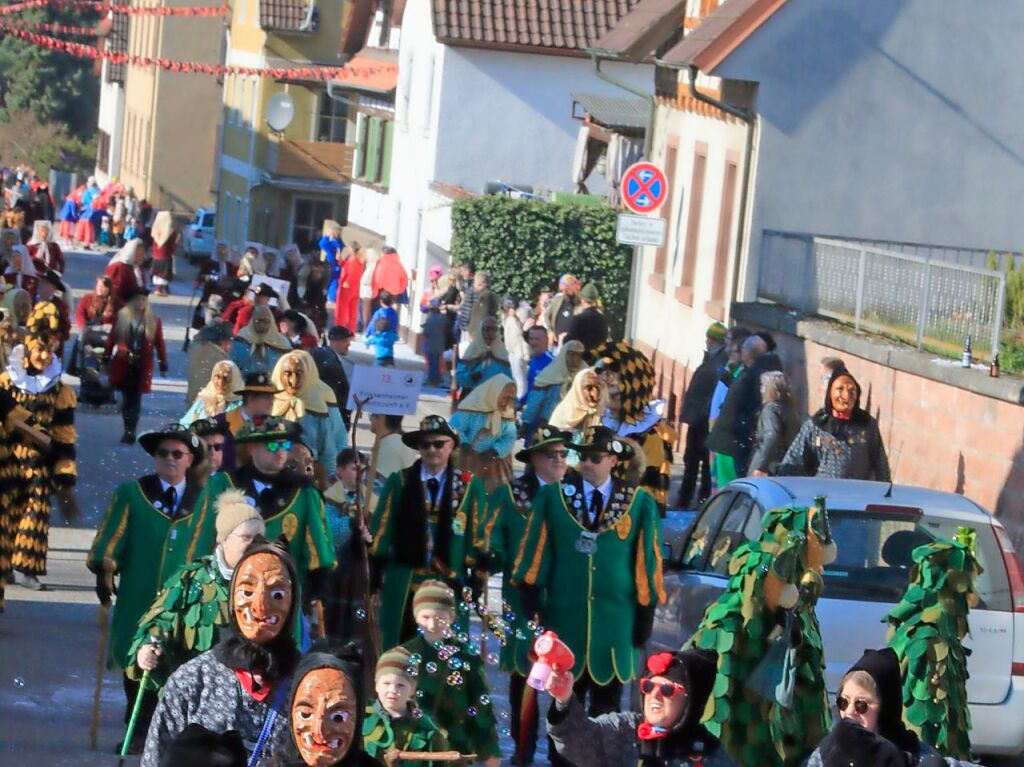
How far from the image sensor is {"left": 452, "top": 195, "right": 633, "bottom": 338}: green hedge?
111 ft

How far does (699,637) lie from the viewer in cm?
678

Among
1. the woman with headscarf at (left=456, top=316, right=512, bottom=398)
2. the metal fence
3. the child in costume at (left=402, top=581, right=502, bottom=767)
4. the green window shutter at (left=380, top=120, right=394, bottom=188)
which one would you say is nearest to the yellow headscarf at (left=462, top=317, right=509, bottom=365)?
the woman with headscarf at (left=456, top=316, right=512, bottom=398)

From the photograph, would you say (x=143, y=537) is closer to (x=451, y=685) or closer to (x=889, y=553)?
(x=451, y=685)

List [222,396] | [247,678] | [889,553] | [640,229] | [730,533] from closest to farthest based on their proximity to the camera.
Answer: [247,678] < [889,553] < [730,533] < [222,396] < [640,229]

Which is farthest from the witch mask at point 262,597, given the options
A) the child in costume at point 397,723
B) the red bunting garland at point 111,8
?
the red bunting garland at point 111,8

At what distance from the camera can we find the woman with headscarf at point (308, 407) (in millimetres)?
13000

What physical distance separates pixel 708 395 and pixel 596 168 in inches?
795

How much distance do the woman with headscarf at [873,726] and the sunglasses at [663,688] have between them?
17.7 inches

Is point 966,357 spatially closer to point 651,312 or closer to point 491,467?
point 491,467

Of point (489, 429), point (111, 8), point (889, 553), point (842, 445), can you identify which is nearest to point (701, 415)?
point (842, 445)

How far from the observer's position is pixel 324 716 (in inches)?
205

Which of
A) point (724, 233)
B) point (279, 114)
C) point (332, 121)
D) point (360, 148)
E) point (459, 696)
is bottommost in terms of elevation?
point (459, 696)

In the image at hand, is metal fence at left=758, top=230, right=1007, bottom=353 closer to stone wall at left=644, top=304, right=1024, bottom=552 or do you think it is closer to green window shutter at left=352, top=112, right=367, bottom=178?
stone wall at left=644, top=304, right=1024, bottom=552

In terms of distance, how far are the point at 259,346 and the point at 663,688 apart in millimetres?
11305
